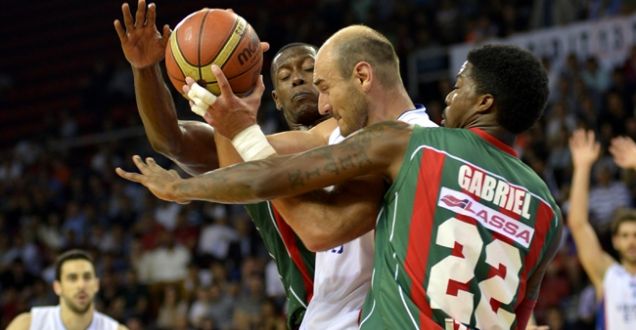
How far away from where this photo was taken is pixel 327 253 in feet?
13.3

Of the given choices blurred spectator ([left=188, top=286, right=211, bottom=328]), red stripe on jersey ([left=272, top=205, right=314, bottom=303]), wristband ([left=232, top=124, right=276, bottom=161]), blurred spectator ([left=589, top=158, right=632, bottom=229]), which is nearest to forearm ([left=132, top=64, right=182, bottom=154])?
red stripe on jersey ([left=272, top=205, right=314, bottom=303])

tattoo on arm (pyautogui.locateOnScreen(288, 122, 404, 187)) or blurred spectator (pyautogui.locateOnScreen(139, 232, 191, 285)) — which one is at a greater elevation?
tattoo on arm (pyautogui.locateOnScreen(288, 122, 404, 187))

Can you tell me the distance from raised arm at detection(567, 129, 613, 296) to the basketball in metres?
3.65

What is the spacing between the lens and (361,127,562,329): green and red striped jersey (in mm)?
3346

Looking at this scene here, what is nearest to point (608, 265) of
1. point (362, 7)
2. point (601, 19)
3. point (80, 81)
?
point (601, 19)

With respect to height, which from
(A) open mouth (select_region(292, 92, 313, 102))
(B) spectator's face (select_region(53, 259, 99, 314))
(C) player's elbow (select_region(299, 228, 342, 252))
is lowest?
(B) spectator's face (select_region(53, 259, 99, 314))

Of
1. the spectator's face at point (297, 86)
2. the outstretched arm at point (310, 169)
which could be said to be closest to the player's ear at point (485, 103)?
the outstretched arm at point (310, 169)

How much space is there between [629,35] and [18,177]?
1033cm

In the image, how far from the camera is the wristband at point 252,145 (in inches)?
139

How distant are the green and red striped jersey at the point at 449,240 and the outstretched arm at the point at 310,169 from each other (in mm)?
71

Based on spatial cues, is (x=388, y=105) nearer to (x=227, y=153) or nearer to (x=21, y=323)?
(x=227, y=153)

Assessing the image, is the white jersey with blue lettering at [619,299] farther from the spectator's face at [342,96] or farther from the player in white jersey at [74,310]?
the spectator's face at [342,96]

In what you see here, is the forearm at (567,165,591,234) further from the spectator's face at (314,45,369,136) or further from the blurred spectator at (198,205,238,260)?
the blurred spectator at (198,205,238,260)

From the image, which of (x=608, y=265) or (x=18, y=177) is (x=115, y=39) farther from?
(x=608, y=265)
